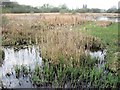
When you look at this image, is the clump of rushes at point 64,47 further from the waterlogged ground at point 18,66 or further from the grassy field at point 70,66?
the waterlogged ground at point 18,66

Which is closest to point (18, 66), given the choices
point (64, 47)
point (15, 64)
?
point (15, 64)

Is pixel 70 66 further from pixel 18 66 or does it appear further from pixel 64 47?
pixel 18 66

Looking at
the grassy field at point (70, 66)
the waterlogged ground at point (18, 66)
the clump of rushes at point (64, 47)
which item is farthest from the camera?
the clump of rushes at point (64, 47)

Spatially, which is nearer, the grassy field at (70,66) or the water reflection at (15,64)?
the grassy field at (70,66)

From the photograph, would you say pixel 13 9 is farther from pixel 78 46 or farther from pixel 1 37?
pixel 78 46

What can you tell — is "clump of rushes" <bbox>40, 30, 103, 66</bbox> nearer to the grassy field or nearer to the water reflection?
the grassy field

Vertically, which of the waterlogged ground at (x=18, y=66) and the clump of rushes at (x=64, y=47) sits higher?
the clump of rushes at (x=64, y=47)

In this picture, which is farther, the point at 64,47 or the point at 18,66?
the point at 64,47

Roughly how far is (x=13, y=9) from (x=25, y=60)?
18.4 m

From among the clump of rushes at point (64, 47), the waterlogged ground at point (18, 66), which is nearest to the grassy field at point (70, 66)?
the clump of rushes at point (64, 47)

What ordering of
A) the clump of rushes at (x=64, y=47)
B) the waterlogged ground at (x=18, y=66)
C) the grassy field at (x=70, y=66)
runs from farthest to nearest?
1. the clump of rushes at (x=64, y=47)
2. the waterlogged ground at (x=18, y=66)
3. the grassy field at (x=70, y=66)

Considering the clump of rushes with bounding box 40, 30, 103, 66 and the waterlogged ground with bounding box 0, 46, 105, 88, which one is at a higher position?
the clump of rushes with bounding box 40, 30, 103, 66

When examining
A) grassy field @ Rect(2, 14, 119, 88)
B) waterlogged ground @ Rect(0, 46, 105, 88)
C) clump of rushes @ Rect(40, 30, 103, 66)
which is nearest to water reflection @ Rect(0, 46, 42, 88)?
waterlogged ground @ Rect(0, 46, 105, 88)

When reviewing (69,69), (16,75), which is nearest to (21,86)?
(16,75)
